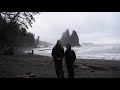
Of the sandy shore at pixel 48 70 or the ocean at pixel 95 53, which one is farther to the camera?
the ocean at pixel 95 53

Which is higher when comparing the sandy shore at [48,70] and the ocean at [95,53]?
the sandy shore at [48,70]

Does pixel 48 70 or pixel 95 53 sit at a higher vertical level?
Result: pixel 48 70

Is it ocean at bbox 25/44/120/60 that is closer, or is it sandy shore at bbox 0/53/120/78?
sandy shore at bbox 0/53/120/78

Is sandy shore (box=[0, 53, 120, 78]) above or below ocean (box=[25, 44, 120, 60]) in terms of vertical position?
above

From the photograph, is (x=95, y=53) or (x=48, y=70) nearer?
(x=48, y=70)
